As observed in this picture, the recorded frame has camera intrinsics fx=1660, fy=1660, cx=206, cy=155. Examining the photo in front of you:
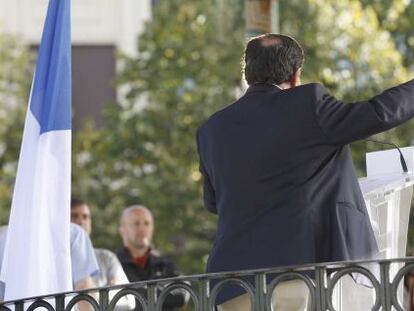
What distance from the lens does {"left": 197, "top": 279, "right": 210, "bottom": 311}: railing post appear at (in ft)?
20.0

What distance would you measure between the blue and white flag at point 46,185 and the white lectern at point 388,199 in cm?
147

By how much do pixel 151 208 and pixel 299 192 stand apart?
20281mm

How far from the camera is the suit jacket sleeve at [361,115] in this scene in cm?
637

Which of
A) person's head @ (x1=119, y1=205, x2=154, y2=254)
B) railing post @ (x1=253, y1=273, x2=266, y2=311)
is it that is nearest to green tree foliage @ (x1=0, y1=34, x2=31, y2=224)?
person's head @ (x1=119, y1=205, x2=154, y2=254)

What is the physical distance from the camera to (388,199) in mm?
7012

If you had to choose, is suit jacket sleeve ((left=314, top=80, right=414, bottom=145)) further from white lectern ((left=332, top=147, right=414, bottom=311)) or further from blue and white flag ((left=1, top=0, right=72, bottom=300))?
blue and white flag ((left=1, top=0, right=72, bottom=300))

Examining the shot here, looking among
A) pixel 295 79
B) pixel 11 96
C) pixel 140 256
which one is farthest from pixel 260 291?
pixel 11 96

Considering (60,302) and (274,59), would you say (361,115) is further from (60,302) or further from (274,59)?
(60,302)

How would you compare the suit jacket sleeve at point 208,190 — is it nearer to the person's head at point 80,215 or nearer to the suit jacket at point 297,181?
the suit jacket at point 297,181

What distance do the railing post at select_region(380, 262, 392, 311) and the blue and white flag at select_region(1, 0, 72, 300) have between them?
223cm

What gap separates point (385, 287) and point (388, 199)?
1212 mm

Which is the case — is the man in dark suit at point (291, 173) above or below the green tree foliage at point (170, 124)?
below

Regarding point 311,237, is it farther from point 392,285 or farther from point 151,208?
point 151,208

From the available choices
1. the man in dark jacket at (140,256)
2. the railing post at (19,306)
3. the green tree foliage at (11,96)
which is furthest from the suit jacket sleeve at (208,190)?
the green tree foliage at (11,96)
